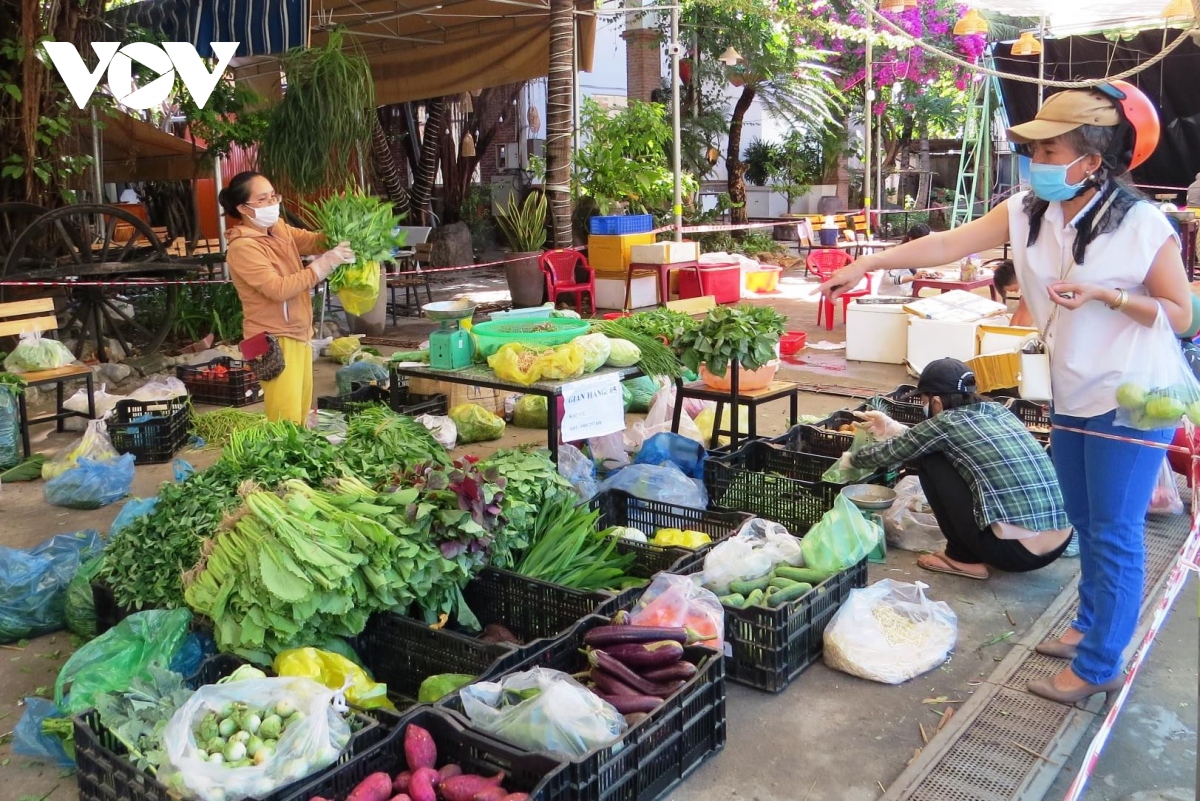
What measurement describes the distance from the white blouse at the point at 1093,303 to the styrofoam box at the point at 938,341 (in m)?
4.63

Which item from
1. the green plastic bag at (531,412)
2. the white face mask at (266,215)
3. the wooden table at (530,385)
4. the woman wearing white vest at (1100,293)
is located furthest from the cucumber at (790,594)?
the green plastic bag at (531,412)

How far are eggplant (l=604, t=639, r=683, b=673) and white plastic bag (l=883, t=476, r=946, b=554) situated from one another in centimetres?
200

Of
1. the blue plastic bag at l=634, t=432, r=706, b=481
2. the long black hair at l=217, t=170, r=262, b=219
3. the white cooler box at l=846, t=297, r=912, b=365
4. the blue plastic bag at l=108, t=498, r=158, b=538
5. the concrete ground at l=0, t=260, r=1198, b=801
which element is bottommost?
the concrete ground at l=0, t=260, r=1198, b=801

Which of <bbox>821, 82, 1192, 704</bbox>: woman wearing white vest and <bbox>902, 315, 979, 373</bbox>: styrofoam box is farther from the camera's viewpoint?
<bbox>902, 315, 979, 373</bbox>: styrofoam box

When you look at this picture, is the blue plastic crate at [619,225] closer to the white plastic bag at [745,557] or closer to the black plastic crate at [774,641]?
the white plastic bag at [745,557]

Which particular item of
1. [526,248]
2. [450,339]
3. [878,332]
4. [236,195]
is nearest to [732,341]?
[450,339]

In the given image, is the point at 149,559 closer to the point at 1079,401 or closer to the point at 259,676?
the point at 259,676

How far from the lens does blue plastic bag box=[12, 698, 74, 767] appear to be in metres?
3.05

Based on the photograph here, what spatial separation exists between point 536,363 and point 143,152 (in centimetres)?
799

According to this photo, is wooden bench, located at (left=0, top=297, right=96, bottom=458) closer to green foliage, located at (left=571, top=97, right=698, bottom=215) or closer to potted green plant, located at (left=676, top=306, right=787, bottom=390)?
potted green plant, located at (left=676, top=306, right=787, bottom=390)

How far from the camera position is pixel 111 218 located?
28.8ft

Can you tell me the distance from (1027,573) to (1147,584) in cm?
46

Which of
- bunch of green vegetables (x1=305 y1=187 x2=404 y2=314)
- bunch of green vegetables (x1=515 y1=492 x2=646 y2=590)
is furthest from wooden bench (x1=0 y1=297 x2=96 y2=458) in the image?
bunch of green vegetables (x1=515 y1=492 x2=646 y2=590)

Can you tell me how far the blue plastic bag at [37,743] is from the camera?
10.0 ft
